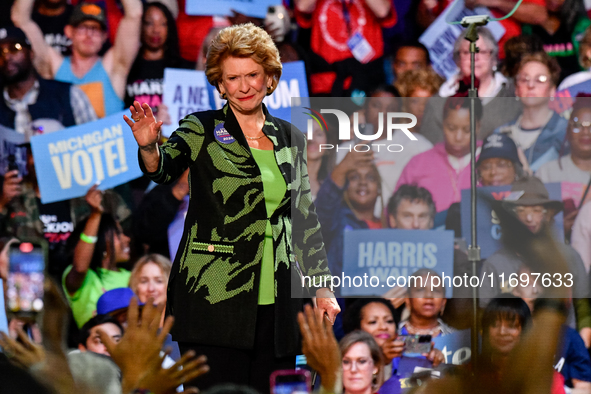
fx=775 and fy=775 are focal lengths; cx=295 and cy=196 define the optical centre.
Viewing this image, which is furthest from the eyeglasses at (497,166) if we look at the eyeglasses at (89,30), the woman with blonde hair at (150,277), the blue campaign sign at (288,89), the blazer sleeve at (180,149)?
the eyeglasses at (89,30)

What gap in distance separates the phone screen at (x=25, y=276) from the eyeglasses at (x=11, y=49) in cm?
115

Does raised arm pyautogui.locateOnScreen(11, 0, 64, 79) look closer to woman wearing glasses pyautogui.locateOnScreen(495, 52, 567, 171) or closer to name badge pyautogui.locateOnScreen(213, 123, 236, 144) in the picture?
woman wearing glasses pyautogui.locateOnScreen(495, 52, 567, 171)

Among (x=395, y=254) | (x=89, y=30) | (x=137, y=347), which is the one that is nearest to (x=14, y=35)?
(x=89, y=30)

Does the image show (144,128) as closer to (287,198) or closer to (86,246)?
(287,198)

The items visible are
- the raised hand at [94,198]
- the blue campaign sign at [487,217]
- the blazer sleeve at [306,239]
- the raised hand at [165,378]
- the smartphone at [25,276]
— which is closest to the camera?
the raised hand at [165,378]

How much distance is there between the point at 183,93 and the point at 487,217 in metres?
2.00

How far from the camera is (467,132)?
3707 millimetres

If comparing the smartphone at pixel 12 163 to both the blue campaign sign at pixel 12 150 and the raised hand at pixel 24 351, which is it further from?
the raised hand at pixel 24 351

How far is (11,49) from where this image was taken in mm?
4551

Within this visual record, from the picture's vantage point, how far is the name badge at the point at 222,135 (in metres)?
2.08

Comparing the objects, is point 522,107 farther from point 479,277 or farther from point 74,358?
point 74,358

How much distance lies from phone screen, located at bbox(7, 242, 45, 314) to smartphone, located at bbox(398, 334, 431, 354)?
1877mm

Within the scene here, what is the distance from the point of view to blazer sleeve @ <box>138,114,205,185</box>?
6.51ft

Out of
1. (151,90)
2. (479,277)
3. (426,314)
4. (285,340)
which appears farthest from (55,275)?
(285,340)
